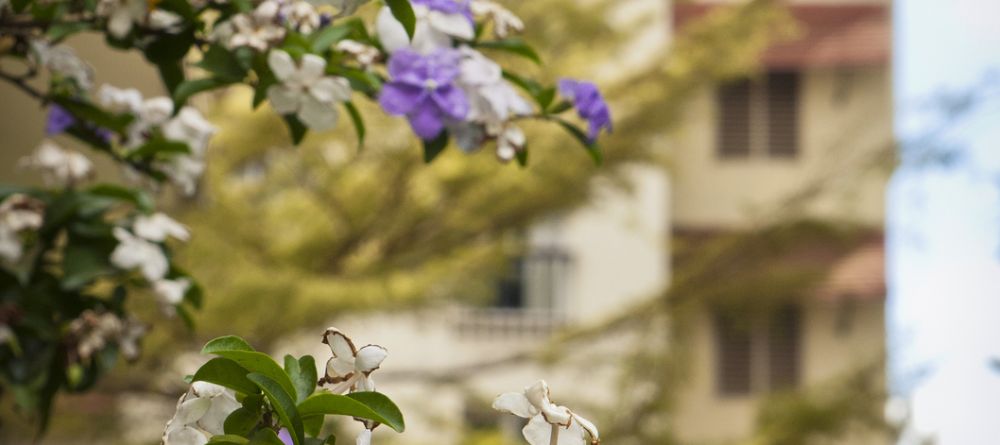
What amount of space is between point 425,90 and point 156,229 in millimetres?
392

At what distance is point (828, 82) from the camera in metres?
8.98

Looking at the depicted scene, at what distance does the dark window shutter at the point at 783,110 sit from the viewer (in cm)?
905

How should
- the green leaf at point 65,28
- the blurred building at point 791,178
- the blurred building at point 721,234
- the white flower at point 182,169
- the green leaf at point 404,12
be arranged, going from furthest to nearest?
the blurred building at point 791,178 → the blurred building at point 721,234 → the white flower at point 182,169 → the green leaf at point 65,28 → the green leaf at point 404,12

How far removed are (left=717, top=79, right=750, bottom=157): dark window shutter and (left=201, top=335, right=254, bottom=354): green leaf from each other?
8.51m

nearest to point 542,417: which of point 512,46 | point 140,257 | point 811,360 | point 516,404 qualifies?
point 516,404

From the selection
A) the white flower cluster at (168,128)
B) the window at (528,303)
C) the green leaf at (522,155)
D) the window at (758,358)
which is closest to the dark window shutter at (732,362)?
the window at (758,358)

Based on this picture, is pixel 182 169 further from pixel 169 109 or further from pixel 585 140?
pixel 585 140

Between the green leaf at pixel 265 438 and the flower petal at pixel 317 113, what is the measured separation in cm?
51

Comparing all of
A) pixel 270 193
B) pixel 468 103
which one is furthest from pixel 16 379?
pixel 270 193

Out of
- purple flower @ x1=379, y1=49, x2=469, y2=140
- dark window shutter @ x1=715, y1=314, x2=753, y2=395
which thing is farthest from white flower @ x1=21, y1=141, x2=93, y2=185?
dark window shutter @ x1=715, y1=314, x2=753, y2=395

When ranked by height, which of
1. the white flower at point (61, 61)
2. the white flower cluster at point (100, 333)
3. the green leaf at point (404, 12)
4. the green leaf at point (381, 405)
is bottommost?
the green leaf at point (381, 405)

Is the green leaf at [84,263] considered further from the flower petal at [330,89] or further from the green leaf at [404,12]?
the green leaf at [404,12]

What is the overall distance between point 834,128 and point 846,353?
153 centimetres

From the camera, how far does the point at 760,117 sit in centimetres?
907
